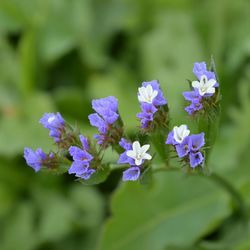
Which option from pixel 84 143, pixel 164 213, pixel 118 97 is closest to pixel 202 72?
pixel 84 143

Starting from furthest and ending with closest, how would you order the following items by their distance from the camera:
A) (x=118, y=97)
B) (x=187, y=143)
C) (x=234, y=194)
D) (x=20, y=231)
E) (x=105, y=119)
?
(x=118, y=97), (x=20, y=231), (x=234, y=194), (x=105, y=119), (x=187, y=143)

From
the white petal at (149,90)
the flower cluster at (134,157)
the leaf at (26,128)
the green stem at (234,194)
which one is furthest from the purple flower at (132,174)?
the leaf at (26,128)

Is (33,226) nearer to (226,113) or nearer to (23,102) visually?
(23,102)

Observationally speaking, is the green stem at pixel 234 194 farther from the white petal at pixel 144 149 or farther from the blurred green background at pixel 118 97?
the white petal at pixel 144 149

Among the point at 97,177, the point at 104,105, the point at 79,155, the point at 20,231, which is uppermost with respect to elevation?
the point at 104,105

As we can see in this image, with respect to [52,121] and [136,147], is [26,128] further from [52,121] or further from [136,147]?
[136,147]

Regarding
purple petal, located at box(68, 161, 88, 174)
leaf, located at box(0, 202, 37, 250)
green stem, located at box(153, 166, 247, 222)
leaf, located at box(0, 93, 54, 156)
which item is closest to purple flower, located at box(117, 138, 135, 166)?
purple petal, located at box(68, 161, 88, 174)
